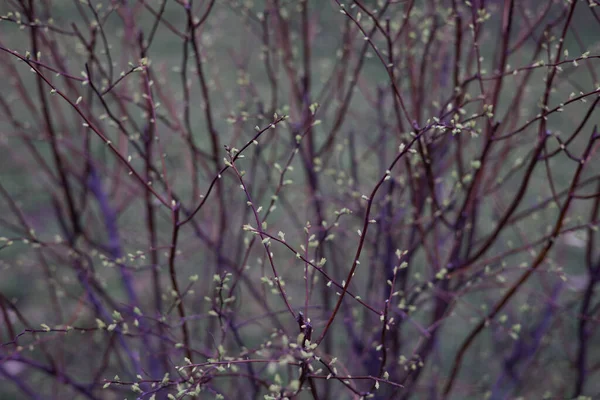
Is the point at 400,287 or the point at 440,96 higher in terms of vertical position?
the point at 440,96

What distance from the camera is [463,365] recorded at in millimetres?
3492

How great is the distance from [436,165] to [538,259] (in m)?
0.67

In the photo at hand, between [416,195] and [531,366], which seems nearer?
[416,195]

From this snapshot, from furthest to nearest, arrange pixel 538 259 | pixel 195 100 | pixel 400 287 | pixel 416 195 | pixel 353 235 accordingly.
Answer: pixel 195 100 < pixel 353 235 < pixel 400 287 < pixel 416 195 < pixel 538 259

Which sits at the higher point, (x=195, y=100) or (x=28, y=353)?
(x=195, y=100)

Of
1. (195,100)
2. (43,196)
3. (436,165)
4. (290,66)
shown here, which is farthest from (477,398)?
(43,196)

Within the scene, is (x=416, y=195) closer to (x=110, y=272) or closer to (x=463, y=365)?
(x=463, y=365)

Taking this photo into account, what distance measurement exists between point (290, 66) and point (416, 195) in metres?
0.79

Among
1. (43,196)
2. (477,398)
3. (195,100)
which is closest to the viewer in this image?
(477,398)

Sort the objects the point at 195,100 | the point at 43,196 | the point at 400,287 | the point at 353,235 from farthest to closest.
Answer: the point at 195,100 → the point at 43,196 → the point at 353,235 → the point at 400,287

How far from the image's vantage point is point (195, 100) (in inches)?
204

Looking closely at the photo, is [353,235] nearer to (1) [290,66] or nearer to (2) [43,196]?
(1) [290,66]

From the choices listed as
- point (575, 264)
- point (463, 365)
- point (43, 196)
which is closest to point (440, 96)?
point (463, 365)

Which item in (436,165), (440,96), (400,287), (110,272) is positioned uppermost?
(110,272)
